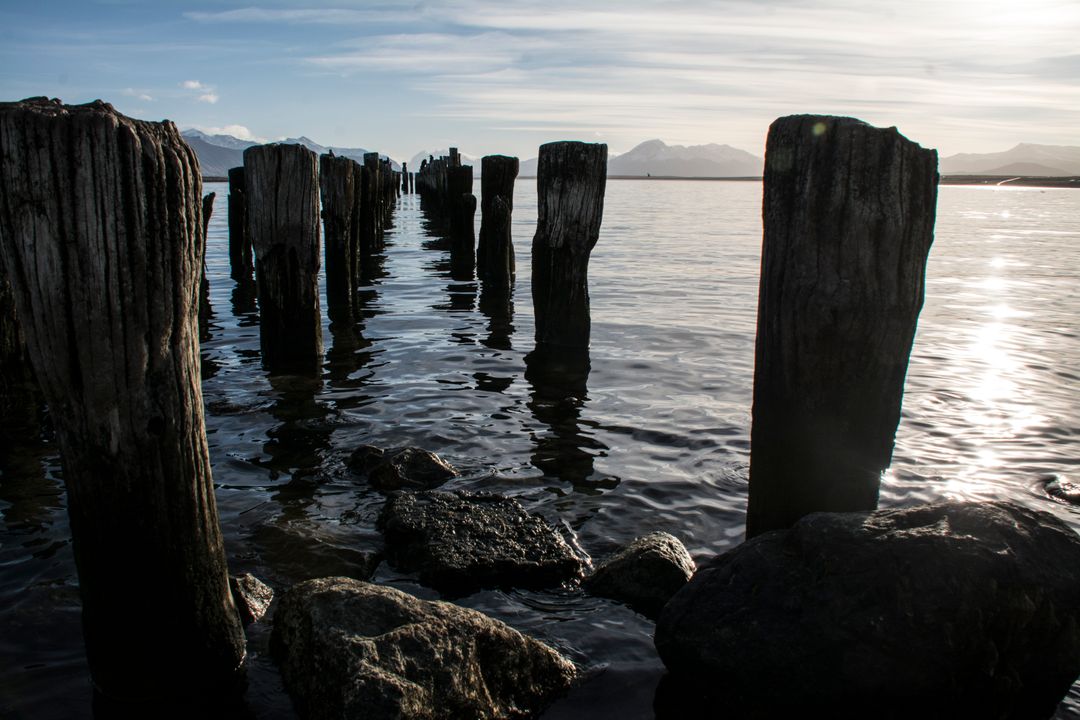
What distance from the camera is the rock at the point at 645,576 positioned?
418 cm

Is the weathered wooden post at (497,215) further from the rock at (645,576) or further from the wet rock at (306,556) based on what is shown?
the rock at (645,576)

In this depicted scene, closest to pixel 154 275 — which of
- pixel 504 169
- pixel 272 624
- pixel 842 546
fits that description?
pixel 272 624

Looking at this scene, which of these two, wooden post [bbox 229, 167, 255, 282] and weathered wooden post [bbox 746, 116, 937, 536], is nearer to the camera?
weathered wooden post [bbox 746, 116, 937, 536]

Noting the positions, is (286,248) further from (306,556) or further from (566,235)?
(306,556)

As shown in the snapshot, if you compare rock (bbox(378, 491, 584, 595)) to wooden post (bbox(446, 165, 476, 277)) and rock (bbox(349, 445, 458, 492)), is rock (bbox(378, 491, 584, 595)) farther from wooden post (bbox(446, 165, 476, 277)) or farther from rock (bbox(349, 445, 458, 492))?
wooden post (bbox(446, 165, 476, 277))

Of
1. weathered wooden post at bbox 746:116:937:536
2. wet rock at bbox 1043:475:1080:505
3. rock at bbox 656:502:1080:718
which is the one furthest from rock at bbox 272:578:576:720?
wet rock at bbox 1043:475:1080:505

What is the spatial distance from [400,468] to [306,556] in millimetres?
1209

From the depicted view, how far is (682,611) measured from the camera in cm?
347

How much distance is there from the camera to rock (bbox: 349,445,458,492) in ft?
18.9

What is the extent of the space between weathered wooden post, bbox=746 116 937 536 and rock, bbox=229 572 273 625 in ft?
8.13

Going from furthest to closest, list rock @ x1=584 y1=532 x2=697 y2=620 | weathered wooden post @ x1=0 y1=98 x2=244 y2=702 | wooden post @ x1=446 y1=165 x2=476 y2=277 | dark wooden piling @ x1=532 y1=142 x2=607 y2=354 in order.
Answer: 1. wooden post @ x1=446 y1=165 x2=476 y2=277
2. dark wooden piling @ x1=532 y1=142 x2=607 y2=354
3. rock @ x1=584 y1=532 x2=697 y2=620
4. weathered wooden post @ x1=0 y1=98 x2=244 y2=702

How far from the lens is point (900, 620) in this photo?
2.97 metres

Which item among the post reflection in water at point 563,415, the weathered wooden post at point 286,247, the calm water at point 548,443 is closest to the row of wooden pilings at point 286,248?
the weathered wooden post at point 286,247

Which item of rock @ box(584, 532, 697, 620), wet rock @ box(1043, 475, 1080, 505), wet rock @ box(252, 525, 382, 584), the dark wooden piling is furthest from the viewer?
the dark wooden piling
